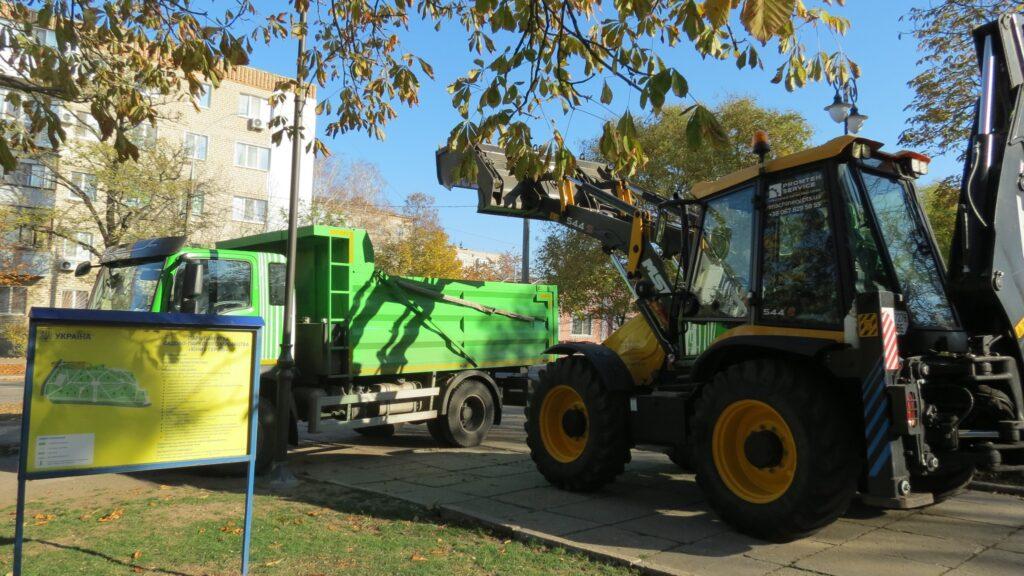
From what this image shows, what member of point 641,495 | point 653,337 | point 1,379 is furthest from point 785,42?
point 1,379

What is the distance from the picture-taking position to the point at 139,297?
26.0 feet

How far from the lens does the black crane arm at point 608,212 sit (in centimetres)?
725

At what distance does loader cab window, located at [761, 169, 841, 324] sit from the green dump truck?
190 inches

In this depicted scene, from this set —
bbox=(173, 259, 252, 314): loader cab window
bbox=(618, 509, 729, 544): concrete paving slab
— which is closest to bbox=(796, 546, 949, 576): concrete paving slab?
bbox=(618, 509, 729, 544): concrete paving slab

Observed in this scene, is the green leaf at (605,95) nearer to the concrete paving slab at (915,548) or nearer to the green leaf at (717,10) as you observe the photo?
the green leaf at (717,10)

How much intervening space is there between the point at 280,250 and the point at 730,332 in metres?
5.86

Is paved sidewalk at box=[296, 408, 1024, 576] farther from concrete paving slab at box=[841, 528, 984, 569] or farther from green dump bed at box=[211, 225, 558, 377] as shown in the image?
green dump bed at box=[211, 225, 558, 377]

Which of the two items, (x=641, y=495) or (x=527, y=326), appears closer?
(x=641, y=495)

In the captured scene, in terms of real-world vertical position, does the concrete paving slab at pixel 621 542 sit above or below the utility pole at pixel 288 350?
below

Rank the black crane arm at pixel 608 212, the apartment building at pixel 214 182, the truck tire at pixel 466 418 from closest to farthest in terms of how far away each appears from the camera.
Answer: the black crane arm at pixel 608 212, the truck tire at pixel 466 418, the apartment building at pixel 214 182

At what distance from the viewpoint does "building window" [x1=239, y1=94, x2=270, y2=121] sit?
124 feet

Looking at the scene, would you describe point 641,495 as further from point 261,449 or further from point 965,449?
point 261,449

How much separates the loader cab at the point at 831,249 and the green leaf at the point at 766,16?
2400 millimetres

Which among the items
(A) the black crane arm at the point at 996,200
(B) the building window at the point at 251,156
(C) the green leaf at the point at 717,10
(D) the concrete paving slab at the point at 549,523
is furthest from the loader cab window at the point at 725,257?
(B) the building window at the point at 251,156
